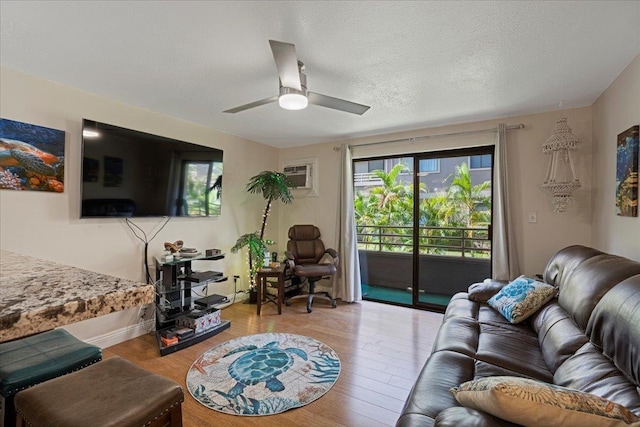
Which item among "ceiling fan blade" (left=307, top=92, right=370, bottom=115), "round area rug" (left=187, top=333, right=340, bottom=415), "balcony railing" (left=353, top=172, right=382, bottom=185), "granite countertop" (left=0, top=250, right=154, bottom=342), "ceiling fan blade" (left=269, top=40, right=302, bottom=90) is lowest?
"round area rug" (left=187, top=333, right=340, bottom=415)

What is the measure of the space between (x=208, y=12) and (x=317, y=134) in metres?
2.65

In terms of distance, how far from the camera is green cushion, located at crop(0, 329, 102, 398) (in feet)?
4.36

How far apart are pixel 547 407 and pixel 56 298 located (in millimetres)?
1360

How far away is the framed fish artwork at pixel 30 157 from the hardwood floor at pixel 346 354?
63.1 inches

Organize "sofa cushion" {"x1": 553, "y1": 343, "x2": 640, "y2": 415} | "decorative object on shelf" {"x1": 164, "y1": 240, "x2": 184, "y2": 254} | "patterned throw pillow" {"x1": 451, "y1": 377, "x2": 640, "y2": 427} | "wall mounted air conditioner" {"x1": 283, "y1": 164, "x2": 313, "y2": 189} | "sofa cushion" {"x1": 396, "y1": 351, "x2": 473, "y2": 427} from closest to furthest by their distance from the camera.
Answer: "patterned throw pillow" {"x1": 451, "y1": 377, "x2": 640, "y2": 427}, "sofa cushion" {"x1": 553, "y1": 343, "x2": 640, "y2": 415}, "sofa cushion" {"x1": 396, "y1": 351, "x2": 473, "y2": 427}, "decorative object on shelf" {"x1": 164, "y1": 240, "x2": 184, "y2": 254}, "wall mounted air conditioner" {"x1": 283, "y1": 164, "x2": 313, "y2": 189}

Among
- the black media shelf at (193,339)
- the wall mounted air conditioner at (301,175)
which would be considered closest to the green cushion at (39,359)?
the black media shelf at (193,339)

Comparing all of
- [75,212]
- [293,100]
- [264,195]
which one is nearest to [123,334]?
[75,212]

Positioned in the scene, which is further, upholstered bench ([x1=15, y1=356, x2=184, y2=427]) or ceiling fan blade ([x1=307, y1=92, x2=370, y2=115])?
ceiling fan blade ([x1=307, y1=92, x2=370, y2=115])

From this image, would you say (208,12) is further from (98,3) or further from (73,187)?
(73,187)

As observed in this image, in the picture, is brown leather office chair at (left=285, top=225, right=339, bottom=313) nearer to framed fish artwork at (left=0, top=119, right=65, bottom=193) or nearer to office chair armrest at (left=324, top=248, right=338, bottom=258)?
office chair armrest at (left=324, top=248, right=338, bottom=258)

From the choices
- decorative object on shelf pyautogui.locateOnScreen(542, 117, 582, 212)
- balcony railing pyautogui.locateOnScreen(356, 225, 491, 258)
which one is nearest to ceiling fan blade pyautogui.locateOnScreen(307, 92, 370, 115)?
decorative object on shelf pyautogui.locateOnScreen(542, 117, 582, 212)

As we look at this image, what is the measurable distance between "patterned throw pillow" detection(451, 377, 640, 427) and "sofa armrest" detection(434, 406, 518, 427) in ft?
0.06

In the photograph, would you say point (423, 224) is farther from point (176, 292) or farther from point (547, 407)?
point (547, 407)

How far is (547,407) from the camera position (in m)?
0.90
